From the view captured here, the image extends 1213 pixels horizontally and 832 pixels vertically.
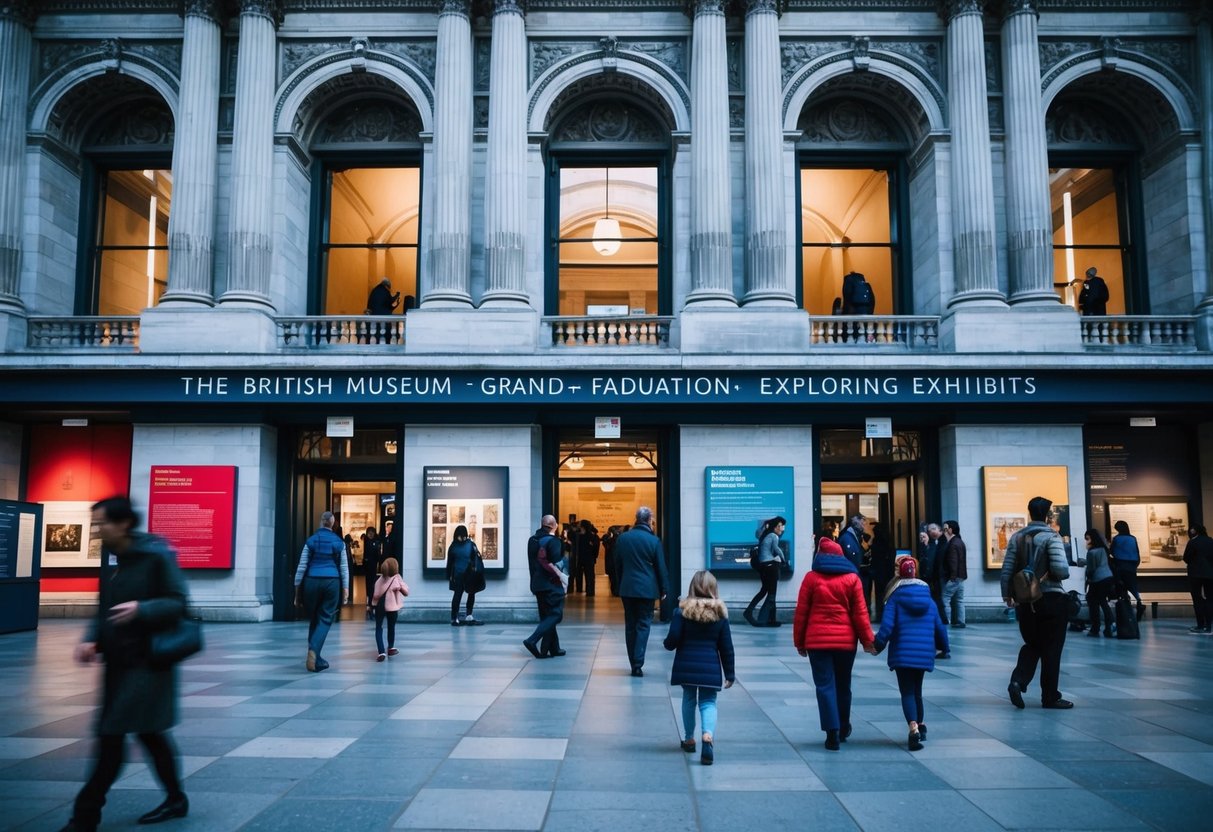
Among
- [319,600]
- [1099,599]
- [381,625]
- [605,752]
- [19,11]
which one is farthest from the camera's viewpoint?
[19,11]

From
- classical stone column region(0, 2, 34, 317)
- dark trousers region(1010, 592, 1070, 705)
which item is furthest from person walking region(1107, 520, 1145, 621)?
classical stone column region(0, 2, 34, 317)

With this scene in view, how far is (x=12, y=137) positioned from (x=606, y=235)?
456 inches

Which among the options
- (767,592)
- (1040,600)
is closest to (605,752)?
(1040,600)

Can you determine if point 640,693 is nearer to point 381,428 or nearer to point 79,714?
point 79,714

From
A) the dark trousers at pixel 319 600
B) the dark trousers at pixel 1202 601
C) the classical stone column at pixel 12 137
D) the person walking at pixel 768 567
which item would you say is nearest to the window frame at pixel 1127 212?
the dark trousers at pixel 1202 601

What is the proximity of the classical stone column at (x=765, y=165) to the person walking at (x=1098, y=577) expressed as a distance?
6593mm

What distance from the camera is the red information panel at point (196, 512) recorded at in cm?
1822

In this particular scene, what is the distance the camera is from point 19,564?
16.3 m

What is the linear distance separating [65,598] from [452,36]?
1324 centimetres

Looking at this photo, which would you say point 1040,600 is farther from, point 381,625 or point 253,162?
point 253,162

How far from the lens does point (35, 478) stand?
20.2 metres

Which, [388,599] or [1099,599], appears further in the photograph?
[1099,599]

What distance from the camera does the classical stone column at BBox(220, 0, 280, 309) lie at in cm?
1891

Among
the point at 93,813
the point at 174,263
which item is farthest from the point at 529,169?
the point at 93,813
